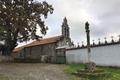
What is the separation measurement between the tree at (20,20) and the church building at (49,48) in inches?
208

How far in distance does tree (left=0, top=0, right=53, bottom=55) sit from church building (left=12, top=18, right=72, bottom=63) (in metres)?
5.28

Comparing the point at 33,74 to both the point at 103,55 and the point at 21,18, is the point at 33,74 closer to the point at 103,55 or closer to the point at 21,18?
the point at 103,55

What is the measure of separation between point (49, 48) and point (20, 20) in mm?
12338

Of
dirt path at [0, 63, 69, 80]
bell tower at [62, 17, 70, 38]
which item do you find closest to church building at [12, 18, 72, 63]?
bell tower at [62, 17, 70, 38]

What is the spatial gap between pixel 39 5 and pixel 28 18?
3772 mm

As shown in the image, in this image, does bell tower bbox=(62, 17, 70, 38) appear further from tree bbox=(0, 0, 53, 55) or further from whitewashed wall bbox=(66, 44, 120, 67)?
whitewashed wall bbox=(66, 44, 120, 67)

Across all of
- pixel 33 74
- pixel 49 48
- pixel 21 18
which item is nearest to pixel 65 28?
pixel 49 48

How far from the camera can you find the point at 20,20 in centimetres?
4747

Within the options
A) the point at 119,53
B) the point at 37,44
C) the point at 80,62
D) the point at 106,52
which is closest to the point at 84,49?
the point at 80,62

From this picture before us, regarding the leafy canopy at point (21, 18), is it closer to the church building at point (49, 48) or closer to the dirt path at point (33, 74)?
the church building at point (49, 48)

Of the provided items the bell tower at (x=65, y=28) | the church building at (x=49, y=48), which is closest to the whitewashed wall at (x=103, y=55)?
the church building at (x=49, y=48)

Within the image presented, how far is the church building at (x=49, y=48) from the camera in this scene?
55.9 metres

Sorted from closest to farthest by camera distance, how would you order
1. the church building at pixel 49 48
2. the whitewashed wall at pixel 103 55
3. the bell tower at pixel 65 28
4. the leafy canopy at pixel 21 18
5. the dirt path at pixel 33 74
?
the dirt path at pixel 33 74 < the whitewashed wall at pixel 103 55 < the leafy canopy at pixel 21 18 < the church building at pixel 49 48 < the bell tower at pixel 65 28

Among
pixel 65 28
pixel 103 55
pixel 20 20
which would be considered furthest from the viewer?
pixel 65 28
